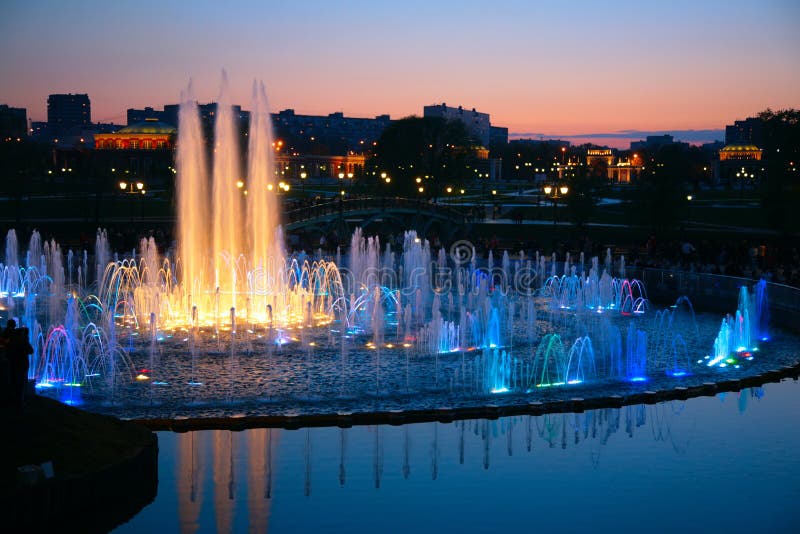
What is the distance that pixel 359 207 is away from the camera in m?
61.8

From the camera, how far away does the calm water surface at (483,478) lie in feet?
48.6

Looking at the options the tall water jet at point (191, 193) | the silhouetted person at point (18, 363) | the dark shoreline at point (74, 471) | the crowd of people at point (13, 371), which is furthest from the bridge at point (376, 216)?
the dark shoreline at point (74, 471)

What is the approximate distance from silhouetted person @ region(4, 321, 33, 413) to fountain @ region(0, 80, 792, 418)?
4.14 metres

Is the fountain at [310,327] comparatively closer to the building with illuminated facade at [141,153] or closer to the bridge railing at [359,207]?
the bridge railing at [359,207]

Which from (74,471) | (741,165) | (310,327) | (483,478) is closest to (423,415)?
(483,478)

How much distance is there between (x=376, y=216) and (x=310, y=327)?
34558mm

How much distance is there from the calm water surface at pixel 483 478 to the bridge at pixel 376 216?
38038 mm

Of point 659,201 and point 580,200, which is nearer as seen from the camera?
point 659,201

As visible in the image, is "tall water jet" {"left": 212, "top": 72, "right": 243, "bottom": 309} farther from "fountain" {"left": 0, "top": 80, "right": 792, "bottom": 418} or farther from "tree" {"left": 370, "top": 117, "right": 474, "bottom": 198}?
"tree" {"left": 370, "top": 117, "right": 474, "bottom": 198}

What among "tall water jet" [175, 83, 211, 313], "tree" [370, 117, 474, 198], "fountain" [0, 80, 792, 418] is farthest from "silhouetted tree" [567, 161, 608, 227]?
"tall water jet" [175, 83, 211, 313]

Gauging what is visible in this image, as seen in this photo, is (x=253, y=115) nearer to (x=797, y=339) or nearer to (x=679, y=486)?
(x=797, y=339)

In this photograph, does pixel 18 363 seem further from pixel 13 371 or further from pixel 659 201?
pixel 659 201

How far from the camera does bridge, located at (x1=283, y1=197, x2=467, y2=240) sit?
58.1m

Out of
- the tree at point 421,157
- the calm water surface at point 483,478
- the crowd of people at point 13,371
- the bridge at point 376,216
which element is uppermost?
the tree at point 421,157
